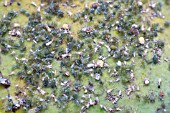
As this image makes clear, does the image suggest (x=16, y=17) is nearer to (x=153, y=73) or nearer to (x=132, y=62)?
(x=132, y=62)

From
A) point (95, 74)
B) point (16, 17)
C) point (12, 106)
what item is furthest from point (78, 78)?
point (16, 17)

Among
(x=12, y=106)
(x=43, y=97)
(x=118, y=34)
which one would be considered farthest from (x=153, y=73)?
(x=12, y=106)

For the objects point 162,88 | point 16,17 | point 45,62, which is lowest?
point 162,88

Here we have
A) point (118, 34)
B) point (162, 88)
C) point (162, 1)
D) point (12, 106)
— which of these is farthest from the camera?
point (162, 1)

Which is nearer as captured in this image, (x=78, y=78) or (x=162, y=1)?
(x=78, y=78)

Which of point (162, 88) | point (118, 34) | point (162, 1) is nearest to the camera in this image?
point (162, 88)

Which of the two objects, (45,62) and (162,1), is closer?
(45,62)

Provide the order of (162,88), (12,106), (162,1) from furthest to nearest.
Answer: (162,1)
(162,88)
(12,106)

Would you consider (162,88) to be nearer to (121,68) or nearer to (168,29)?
(121,68)

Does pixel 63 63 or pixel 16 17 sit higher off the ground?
pixel 16 17
